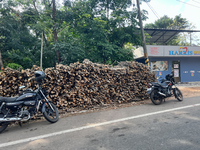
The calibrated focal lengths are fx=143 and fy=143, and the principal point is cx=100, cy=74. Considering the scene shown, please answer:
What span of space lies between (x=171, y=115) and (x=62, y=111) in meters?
3.79

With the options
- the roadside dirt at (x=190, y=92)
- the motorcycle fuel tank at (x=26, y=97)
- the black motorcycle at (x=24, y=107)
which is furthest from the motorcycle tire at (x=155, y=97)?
the motorcycle fuel tank at (x=26, y=97)

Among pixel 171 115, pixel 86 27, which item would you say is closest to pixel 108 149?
pixel 171 115

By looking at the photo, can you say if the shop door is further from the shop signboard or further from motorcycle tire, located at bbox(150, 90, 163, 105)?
motorcycle tire, located at bbox(150, 90, 163, 105)

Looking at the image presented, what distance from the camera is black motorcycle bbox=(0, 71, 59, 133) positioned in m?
3.82

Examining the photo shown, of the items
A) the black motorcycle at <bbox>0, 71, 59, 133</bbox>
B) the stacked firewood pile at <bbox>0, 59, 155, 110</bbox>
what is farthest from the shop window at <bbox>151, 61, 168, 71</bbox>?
the black motorcycle at <bbox>0, 71, 59, 133</bbox>

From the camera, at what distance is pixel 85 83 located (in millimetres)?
5770

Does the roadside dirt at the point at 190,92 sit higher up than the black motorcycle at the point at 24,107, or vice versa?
the black motorcycle at the point at 24,107

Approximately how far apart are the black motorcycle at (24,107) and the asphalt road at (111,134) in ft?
1.11

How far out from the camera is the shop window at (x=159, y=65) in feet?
51.9

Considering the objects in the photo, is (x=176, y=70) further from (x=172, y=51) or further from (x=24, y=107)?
(x=24, y=107)

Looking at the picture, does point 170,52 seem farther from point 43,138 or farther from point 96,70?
point 43,138

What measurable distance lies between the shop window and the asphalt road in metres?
11.7

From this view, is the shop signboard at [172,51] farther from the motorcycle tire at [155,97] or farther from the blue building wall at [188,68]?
the motorcycle tire at [155,97]

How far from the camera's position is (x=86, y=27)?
11195 millimetres
